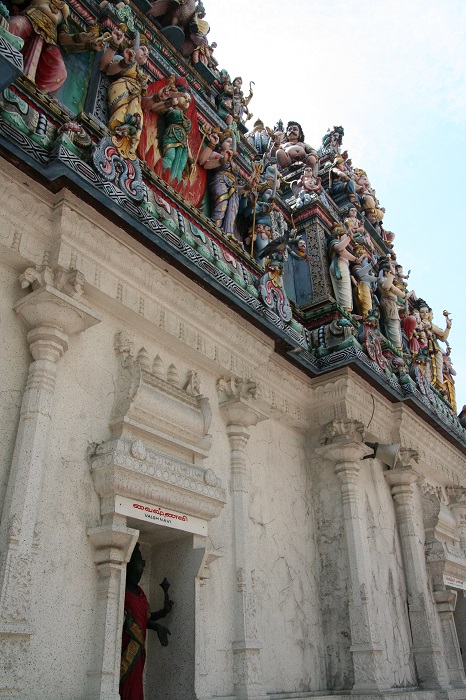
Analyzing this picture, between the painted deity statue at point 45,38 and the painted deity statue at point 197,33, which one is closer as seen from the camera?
the painted deity statue at point 45,38

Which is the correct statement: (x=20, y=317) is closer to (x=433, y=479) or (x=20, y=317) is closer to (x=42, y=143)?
(x=42, y=143)

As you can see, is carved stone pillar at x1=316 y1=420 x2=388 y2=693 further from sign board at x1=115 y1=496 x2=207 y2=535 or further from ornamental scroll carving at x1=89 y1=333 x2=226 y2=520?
sign board at x1=115 y1=496 x2=207 y2=535

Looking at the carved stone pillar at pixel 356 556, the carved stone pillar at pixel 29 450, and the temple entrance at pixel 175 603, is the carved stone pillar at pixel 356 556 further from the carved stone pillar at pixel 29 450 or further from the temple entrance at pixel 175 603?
the carved stone pillar at pixel 29 450

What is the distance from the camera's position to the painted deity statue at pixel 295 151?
13.1 metres

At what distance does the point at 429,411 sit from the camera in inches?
405

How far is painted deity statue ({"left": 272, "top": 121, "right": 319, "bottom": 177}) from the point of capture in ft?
42.9

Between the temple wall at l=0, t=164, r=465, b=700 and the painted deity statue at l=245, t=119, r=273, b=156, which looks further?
the painted deity statue at l=245, t=119, r=273, b=156

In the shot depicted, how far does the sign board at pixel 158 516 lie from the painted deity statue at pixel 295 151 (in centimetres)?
849

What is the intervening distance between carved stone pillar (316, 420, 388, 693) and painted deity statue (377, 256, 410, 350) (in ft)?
14.2

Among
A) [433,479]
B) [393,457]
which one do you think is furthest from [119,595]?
[433,479]

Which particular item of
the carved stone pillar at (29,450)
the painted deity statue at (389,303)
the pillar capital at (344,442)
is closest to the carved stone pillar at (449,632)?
the pillar capital at (344,442)

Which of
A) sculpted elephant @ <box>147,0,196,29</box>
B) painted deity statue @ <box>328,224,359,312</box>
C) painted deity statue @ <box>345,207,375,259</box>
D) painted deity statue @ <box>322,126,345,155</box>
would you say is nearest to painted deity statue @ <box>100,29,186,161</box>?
sculpted elephant @ <box>147,0,196,29</box>

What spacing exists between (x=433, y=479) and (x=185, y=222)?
7476mm

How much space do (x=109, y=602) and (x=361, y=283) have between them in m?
8.01
